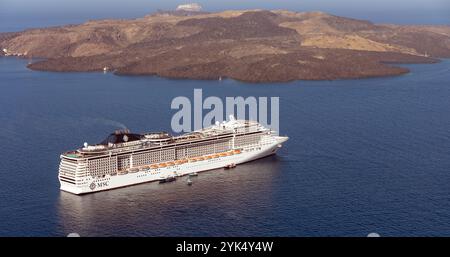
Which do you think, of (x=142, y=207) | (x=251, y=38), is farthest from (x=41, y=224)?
(x=251, y=38)

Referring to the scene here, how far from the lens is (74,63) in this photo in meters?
111

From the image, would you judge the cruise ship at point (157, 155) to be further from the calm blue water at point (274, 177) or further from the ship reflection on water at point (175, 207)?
the calm blue water at point (274, 177)

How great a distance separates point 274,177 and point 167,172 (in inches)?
260

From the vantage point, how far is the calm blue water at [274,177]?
106 feet

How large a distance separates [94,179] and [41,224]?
708cm

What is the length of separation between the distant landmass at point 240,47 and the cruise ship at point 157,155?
148 feet

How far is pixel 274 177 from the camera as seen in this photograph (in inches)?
1641

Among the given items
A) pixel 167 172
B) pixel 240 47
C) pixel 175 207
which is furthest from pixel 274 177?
pixel 240 47

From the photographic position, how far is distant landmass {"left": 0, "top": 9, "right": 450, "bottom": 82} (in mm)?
Result: 98812

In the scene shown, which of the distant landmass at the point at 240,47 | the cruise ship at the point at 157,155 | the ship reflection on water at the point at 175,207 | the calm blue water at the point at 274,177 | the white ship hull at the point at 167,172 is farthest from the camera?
the distant landmass at the point at 240,47

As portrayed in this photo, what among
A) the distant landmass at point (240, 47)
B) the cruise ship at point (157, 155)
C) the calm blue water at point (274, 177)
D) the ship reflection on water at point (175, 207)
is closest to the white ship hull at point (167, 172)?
the cruise ship at point (157, 155)

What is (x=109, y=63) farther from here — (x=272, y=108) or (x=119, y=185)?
(x=119, y=185)

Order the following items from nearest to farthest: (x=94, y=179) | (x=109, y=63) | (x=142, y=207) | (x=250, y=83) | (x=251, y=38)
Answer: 1. (x=142, y=207)
2. (x=94, y=179)
3. (x=250, y=83)
4. (x=109, y=63)
5. (x=251, y=38)

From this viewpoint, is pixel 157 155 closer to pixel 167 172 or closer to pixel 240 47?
pixel 167 172
